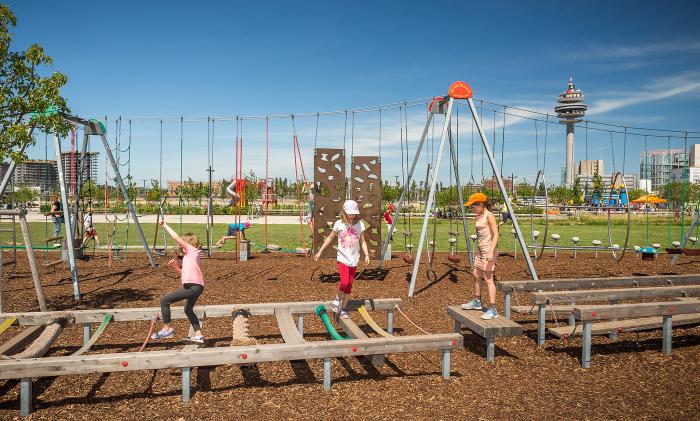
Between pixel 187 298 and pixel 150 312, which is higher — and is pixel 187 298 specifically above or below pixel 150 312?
above

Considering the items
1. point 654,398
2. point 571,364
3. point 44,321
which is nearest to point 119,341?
point 44,321

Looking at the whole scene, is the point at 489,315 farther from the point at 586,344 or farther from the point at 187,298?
the point at 187,298

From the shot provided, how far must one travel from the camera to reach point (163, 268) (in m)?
13.3

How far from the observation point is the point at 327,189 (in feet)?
40.0

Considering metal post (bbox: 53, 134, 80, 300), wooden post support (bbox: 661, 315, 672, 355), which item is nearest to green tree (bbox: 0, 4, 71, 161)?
metal post (bbox: 53, 134, 80, 300)

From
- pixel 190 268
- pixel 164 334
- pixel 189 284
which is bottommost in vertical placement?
pixel 164 334

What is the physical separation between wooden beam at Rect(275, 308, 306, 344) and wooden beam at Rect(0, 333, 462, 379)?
382 millimetres

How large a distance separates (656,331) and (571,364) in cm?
250

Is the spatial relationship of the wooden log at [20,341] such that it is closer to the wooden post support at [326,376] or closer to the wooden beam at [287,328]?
the wooden beam at [287,328]

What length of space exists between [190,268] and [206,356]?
1.37 metres

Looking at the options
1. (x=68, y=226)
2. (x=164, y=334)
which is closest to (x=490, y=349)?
(x=164, y=334)

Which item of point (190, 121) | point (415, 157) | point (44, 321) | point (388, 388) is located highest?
point (190, 121)

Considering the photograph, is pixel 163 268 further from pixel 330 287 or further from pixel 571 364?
pixel 571 364

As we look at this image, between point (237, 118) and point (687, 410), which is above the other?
point (237, 118)
